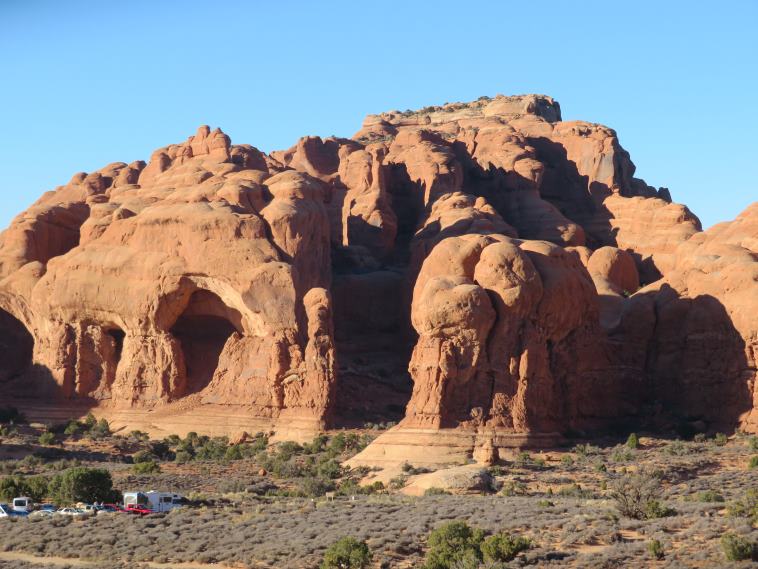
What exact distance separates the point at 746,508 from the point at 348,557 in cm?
1178

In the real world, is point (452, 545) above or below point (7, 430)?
below

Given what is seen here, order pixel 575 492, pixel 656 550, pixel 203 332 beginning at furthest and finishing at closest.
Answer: pixel 203 332 < pixel 575 492 < pixel 656 550

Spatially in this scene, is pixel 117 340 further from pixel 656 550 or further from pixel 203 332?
pixel 656 550

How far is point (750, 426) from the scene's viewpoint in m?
64.8

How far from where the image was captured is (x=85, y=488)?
51.8 m

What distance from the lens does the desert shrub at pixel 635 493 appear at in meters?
41.5

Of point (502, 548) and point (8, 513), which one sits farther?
point (8, 513)

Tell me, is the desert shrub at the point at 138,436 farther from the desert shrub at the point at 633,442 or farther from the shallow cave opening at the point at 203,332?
the desert shrub at the point at 633,442

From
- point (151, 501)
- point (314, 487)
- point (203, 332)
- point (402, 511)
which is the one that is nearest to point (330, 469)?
point (314, 487)

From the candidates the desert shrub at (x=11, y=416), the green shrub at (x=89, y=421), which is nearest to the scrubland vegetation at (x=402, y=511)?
the green shrub at (x=89, y=421)

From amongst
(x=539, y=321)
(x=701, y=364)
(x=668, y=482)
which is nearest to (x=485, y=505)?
(x=668, y=482)

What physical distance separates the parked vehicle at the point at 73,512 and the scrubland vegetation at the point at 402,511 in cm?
97

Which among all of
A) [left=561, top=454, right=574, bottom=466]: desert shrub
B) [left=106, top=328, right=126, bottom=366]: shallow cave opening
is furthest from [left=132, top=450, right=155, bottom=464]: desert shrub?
[left=561, top=454, right=574, bottom=466]: desert shrub

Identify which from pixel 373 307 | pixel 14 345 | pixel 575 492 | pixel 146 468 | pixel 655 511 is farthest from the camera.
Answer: pixel 373 307
